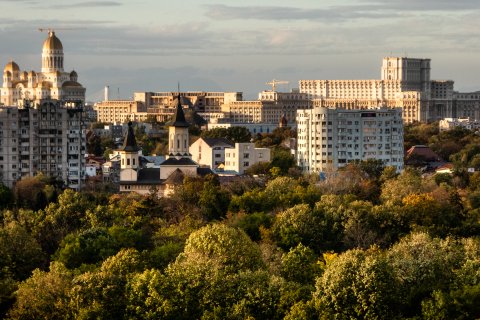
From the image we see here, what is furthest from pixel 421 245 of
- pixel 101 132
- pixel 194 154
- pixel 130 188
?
pixel 101 132

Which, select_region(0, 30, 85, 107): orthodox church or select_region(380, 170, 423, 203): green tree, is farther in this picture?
select_region(0, 30, 85, 107): orthodox church

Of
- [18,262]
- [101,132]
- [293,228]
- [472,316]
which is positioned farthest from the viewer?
[101,132]

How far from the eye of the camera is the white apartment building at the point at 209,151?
11125 cm

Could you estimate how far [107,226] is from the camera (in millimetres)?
64938

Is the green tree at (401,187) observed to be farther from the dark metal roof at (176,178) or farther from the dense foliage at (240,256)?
the dark metal roof at (176,178)

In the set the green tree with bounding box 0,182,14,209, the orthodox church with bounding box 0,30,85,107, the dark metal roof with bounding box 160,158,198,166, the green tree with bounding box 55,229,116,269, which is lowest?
the green tree with bounding box 55,229,116,269

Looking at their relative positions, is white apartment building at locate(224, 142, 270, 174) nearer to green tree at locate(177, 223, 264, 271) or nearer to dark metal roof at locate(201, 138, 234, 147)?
dark metal roof at locate(201, 138, 234, 147)

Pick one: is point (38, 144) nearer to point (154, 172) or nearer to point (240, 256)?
point (154, 172)

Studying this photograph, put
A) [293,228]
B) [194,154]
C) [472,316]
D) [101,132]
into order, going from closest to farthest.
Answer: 1. [472,316]
2. [293,228]
3. [194,154]
4. [101,132]

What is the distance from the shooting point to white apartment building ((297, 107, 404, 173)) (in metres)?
105

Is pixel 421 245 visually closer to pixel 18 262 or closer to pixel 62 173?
pixel 18 262

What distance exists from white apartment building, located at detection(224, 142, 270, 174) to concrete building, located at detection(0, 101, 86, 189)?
16.9 m

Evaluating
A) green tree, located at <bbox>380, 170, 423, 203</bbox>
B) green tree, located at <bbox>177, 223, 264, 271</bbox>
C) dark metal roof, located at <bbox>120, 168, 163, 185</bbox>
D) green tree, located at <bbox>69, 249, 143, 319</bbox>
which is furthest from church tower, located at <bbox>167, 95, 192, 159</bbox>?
green tree, located at <bbox>69, 249, 143, 319</bbox>

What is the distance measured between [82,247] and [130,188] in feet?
107
